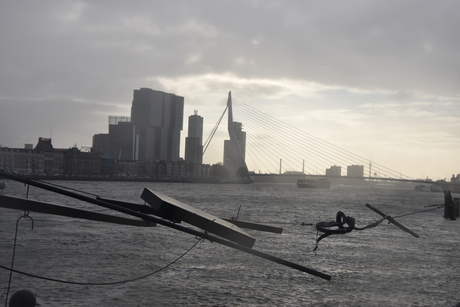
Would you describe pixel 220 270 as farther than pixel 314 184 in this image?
No

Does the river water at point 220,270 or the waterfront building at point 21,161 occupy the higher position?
the waterfront building at point 21,161

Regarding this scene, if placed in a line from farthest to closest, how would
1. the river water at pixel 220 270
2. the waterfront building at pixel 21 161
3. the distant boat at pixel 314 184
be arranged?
the waterfront building at pixel 21 161, the distant boat at pixel 314 184, the river water at pixel 220 270

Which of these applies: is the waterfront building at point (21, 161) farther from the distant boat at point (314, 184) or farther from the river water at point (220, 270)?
the river water at point (220, 270)

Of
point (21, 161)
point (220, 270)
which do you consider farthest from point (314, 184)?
point (220, 270)

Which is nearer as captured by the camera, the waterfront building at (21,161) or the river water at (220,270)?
the river water at (220,270)

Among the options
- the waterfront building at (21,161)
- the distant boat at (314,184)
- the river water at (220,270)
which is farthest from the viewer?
the waterfront building at (21,161)

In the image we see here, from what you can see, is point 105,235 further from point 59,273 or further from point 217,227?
point 217,227

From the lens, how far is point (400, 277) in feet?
49.3

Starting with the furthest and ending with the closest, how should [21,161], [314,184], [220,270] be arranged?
[21,161] → [314,184] → [220,270]

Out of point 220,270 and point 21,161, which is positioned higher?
point 21,161

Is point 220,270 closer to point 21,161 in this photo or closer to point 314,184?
point 314,184

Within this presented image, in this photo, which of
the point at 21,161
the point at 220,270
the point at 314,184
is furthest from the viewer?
the point at 21,161

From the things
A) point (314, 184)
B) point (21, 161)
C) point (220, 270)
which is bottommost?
point (220, 270)

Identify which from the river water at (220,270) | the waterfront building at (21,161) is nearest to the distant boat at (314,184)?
the waterfront building at (21,161)
